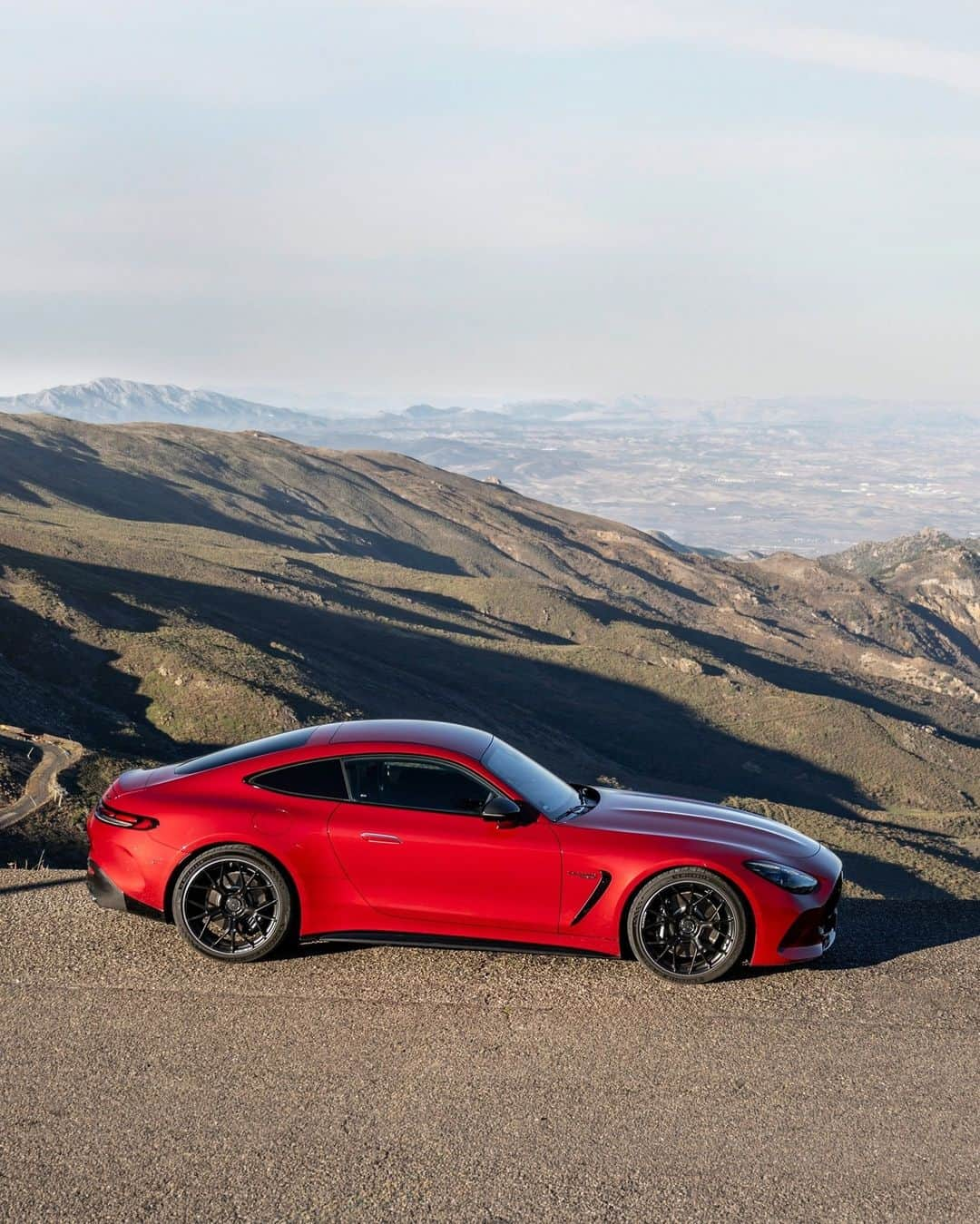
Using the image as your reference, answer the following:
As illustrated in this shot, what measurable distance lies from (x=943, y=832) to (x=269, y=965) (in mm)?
50870

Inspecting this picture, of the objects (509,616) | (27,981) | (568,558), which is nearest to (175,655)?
(27,981)

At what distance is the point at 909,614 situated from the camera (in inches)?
5305

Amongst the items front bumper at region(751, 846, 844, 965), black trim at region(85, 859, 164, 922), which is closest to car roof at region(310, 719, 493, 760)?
black trim at region(85, 859, 164, 922)

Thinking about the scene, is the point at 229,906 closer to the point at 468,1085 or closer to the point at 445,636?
the point at 468,1085

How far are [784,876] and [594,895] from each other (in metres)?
1.21

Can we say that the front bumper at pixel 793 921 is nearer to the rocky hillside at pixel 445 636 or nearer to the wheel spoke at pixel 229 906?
the wheel spoke at pixel 229 906

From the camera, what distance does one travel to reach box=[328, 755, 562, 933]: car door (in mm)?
6977

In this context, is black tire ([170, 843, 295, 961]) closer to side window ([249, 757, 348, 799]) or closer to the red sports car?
the red sports car

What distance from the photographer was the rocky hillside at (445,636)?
3997 centimetres

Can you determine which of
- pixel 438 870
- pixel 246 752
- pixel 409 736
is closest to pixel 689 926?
pixel 438 870

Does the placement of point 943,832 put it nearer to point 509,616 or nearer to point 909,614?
point 509,616

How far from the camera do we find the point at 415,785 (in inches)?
283

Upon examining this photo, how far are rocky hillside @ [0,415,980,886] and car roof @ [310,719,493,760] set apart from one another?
54.3 ft

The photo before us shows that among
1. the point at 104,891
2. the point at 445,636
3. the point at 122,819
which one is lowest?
the point at 445,636
